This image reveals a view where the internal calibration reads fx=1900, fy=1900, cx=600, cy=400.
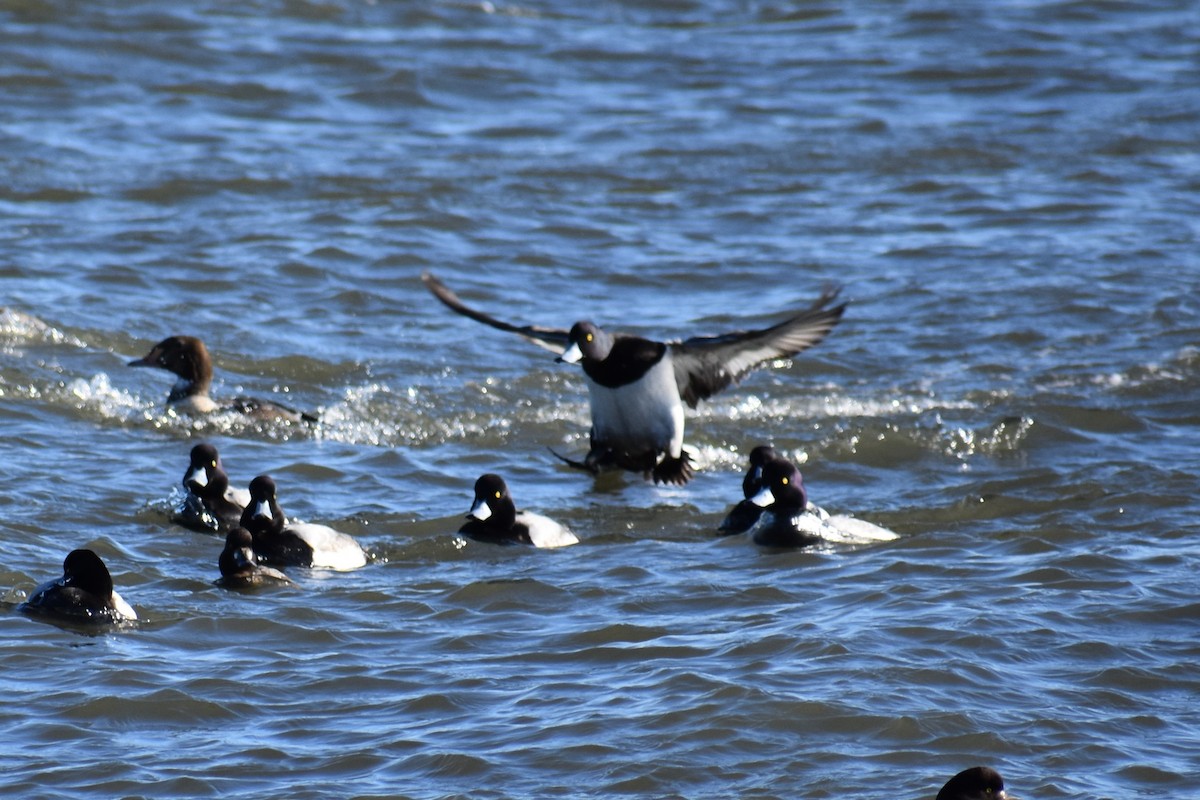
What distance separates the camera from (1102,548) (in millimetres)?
8711

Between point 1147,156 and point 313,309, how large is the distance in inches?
363

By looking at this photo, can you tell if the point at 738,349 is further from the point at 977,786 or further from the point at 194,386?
the point at 977,786

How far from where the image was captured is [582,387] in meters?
12.9

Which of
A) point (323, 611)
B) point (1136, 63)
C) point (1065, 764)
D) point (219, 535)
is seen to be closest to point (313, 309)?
point (219, 535)

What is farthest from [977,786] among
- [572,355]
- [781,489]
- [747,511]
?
[572,355]

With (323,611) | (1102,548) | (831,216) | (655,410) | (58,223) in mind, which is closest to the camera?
(323,611)

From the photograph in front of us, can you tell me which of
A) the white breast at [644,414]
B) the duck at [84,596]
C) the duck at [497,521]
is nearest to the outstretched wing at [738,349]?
the white breast at [644,414]

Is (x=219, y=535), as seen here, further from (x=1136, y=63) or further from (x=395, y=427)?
(x=1136, y=63)

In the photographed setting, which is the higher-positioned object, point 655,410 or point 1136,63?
point 1136,63

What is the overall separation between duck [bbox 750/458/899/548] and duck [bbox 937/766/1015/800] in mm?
3431

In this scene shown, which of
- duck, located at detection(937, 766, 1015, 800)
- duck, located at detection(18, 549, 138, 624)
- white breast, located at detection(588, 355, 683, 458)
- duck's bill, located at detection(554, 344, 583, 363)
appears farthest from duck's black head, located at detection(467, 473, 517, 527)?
duck, located at detection(937, 766, 1015, 800)

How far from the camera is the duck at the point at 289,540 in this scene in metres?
8.56

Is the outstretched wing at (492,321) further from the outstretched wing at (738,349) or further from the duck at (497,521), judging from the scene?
the duck at (497,521)

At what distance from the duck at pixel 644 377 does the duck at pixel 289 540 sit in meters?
2.49
